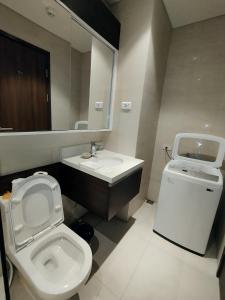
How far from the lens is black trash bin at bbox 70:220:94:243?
62.4 inches

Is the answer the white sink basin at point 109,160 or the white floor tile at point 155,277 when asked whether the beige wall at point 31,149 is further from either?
the white floor tile at point 155,277

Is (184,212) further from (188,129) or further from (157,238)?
(188,129)

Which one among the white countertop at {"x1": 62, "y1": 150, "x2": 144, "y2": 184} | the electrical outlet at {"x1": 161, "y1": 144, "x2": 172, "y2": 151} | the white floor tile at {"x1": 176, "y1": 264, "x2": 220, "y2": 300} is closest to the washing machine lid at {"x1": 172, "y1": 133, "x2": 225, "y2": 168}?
the electrical outlet at {"x1": 161, "y1": 144, "x2": 172, "y2": 151}

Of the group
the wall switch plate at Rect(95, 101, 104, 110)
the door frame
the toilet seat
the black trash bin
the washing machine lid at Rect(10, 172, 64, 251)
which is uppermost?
the door frame

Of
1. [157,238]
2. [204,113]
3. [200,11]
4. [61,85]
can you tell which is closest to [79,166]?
[61,85]

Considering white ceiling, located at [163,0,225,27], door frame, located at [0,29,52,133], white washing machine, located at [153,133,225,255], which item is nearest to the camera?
door frame, located at [0,29,52,133]

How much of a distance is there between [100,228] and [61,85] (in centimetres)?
163

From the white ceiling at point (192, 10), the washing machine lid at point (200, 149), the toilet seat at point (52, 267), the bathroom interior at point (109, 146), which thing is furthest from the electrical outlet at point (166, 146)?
the toilet seat at point (52, 267)

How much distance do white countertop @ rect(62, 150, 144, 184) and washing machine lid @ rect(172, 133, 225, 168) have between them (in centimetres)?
66

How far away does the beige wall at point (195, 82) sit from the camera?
180 centimetres

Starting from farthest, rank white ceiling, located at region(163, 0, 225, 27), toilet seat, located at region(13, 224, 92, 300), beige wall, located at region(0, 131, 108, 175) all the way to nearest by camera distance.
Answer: white ceiling, located at region(163, 0, 225, 27), beige wall, located at region(0, 131, 108, 175), toilet seat, located at region(13, 224, 92, 300)

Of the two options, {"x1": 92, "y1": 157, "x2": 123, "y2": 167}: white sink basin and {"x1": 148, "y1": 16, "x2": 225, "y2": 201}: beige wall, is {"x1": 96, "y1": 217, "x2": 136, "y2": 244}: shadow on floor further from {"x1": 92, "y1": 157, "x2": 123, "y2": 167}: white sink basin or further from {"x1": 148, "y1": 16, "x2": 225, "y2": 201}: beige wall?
{"x1": 148, "y1": 16, "x2": 225, "y2": 201}: beige wall

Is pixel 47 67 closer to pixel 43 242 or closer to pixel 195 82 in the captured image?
pixel 43 242

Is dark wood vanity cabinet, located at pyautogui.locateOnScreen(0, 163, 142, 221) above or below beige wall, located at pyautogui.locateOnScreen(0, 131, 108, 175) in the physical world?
below
